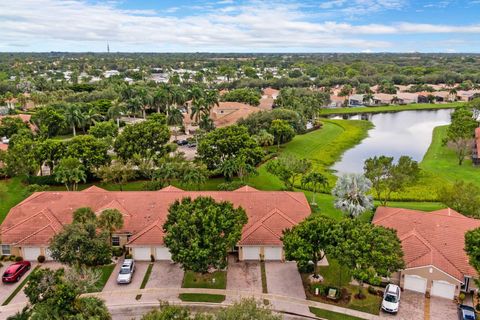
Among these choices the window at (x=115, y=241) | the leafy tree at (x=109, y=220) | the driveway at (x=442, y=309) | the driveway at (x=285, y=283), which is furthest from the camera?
the window at (x=115, y=241)

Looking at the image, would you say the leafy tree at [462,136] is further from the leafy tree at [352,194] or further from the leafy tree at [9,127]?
the leafy tree at [9,127]

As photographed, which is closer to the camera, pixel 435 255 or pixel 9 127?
pixel 435 255

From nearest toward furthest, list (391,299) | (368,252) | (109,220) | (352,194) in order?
(368,252) < (391,299) < (109,220) < (352,194)

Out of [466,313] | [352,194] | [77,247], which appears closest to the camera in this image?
[466,313]

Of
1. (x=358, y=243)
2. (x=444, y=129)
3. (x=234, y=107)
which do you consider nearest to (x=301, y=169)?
(x=358, y=243)

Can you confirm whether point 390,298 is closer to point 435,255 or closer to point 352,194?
point 435,255

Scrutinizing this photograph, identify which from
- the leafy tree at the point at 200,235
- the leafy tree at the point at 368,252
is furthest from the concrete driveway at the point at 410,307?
the leafy tree at the point at 200,235

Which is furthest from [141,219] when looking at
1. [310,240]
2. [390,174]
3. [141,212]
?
[390,174]
